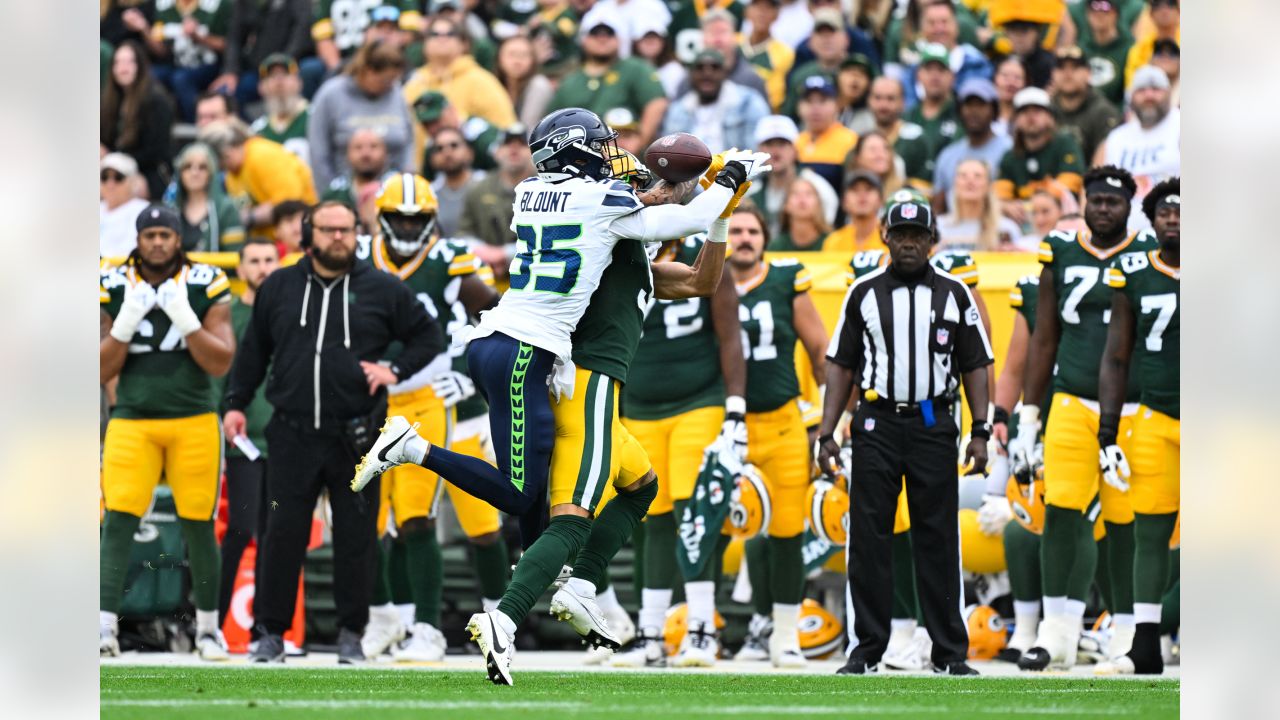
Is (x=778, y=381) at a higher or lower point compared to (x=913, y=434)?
higher

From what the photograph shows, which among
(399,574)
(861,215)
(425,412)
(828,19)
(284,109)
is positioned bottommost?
(399,574)

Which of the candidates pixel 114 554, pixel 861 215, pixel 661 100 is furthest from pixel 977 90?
pixel 114 554

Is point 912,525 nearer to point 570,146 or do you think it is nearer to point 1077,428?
point 1077,428

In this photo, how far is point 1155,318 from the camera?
8648 mm

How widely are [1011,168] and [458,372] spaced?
4192mm

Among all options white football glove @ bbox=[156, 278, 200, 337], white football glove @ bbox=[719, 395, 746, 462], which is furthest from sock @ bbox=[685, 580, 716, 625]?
white football glove @ bbox=[156, 278, 200, 337]

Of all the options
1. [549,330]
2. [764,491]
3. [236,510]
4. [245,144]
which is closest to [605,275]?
[549,330]

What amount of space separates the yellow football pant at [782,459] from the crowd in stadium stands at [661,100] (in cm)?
194

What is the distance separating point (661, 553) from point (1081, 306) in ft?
7.49

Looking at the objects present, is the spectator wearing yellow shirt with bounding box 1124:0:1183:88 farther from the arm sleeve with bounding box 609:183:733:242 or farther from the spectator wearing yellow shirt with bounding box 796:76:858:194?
the arm sleeve with bounding box 609:183:733:242

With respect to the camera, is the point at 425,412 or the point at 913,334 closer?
the point at 913,334

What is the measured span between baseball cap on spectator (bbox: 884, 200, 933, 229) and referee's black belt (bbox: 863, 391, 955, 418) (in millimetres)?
733

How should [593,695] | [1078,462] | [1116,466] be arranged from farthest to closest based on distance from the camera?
[1078,462]
[1116,466]
[593,695]
